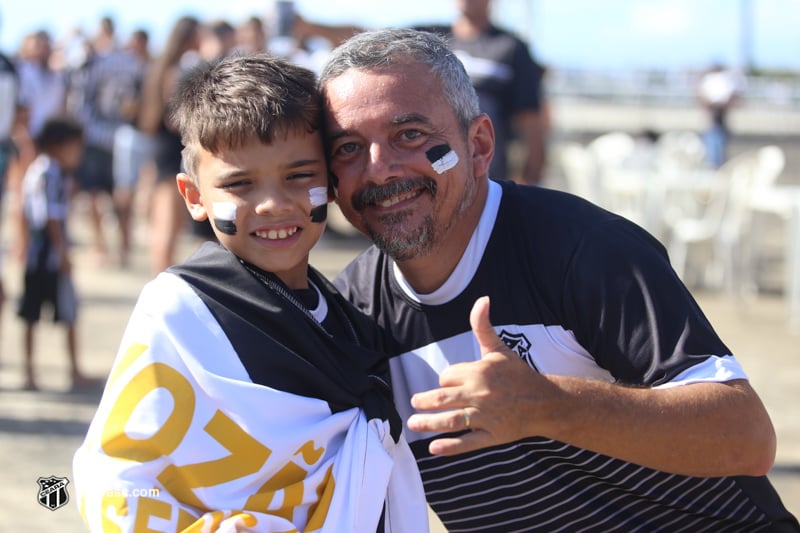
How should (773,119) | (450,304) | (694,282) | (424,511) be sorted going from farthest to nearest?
(773,119)
(694,282)
(450,304)
(424,511)

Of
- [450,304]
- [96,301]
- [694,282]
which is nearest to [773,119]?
[694,282]

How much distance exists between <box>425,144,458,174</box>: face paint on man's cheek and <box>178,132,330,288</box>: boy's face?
0.27m

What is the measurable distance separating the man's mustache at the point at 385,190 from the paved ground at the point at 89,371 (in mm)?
2115

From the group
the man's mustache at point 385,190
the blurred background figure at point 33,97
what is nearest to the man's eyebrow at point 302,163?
the man's mustache at point 385,190

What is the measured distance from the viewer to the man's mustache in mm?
2281

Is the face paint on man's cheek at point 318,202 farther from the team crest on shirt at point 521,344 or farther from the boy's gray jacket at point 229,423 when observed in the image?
the team crest on shirt at point 521,344

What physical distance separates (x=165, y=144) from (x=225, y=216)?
4.23 metres

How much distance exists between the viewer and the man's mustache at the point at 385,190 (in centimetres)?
228

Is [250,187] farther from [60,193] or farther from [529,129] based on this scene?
[60,193]

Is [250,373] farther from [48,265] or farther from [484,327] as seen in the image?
[48,265]

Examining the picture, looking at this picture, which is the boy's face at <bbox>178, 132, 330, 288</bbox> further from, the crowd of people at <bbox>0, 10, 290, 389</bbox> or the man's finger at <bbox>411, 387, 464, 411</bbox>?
the crowd of people at <bbox>0, 10, 290, 389</bbox>

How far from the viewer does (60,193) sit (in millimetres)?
5676

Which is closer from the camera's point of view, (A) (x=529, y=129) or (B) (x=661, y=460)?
(B) (x=661, y=460)

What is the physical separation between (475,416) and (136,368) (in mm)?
619
